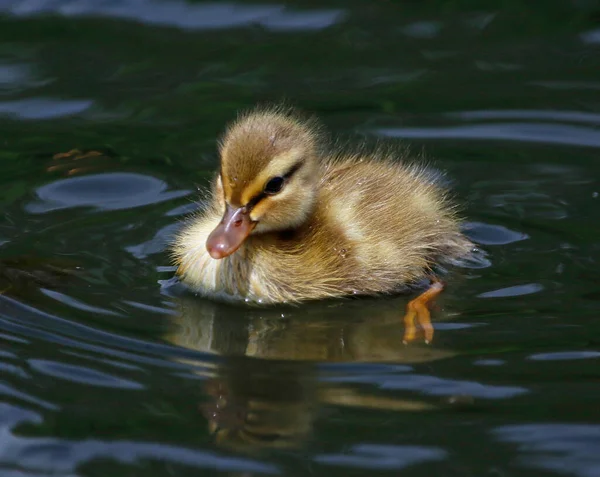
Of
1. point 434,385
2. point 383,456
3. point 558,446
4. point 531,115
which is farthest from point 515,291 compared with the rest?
point 531,115

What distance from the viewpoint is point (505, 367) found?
4.92 metres

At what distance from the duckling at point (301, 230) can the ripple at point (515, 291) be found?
240 mm

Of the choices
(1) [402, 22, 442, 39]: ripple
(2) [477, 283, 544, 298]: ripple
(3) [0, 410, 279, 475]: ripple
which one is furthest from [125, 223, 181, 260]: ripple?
(1) [402, 22, 442, 39]: ripple

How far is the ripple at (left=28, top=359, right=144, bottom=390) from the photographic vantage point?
4.79 m

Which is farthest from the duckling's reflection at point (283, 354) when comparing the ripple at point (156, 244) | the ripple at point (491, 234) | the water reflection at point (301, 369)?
the ripple at point (491, 234)

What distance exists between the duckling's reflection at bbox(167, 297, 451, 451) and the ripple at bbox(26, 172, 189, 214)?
115 cm

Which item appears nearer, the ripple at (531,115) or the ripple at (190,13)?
the ripple at (531,115)

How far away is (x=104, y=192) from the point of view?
269 inches

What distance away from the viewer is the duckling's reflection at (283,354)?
456cm

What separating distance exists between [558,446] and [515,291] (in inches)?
55.3

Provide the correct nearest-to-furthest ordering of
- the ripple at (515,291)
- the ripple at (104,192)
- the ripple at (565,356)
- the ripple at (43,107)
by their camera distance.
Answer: the ripple at (565,356) < the ripple at (515,291) < the ripple at (104,192) < the ripple at (43,107)

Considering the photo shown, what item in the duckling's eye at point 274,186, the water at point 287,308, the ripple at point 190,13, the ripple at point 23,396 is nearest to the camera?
the water at point 287,308

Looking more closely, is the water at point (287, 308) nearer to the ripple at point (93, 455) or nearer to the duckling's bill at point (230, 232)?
the ripple at point (93, 455)

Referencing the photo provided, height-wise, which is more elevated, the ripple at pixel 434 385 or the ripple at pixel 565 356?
the ripple at pixel 565 356
